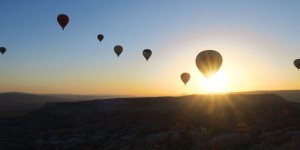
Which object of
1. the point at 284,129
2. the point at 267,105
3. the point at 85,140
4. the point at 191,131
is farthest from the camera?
the point at 267,105

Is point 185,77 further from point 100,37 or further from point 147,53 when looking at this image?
point 100,37

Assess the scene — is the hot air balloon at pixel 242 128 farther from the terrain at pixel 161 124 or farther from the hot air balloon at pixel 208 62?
the hot air balloon at pixel 208 62

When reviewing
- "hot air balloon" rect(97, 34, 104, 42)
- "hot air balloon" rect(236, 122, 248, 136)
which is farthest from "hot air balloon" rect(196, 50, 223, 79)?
"hot air balloon" rect(97, 34, 104, 42)

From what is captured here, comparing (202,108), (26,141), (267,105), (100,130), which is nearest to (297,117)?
(267,105)

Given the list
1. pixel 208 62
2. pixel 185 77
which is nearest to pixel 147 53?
pixel 185 77

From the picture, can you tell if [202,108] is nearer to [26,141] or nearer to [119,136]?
[119,136]

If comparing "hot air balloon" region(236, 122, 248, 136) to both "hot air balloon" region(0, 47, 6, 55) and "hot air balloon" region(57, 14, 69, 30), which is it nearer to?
"hot air balloon" region(57, 14, 69, 30)

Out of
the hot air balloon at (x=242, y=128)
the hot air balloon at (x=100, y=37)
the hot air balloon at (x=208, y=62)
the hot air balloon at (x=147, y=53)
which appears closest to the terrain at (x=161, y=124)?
the hot air balloon at (x=242, y=128)
